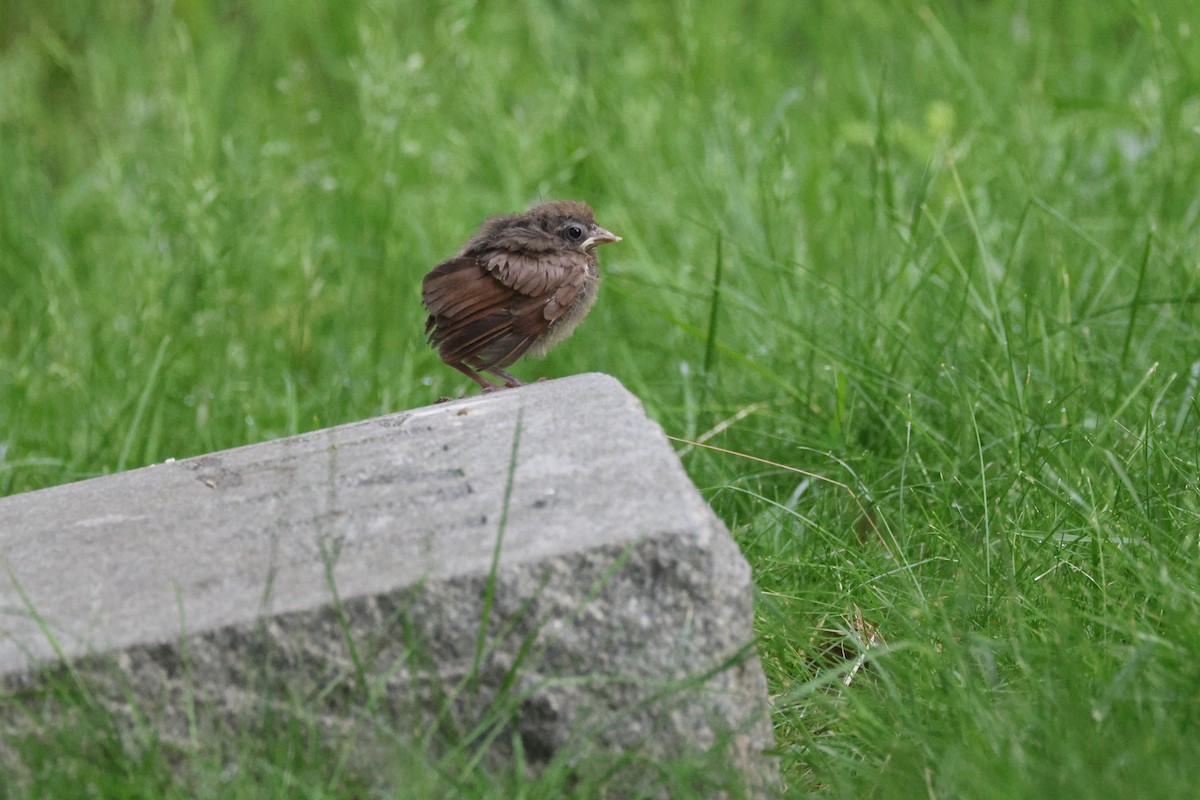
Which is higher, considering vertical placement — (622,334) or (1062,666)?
(1062,666)

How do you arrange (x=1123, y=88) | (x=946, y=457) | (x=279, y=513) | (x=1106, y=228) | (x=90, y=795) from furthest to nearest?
(x=1123, y=88) → (x=1106, y=228) → (x=946, y=457) → (x=279, y=513) → (x=90, y=795)

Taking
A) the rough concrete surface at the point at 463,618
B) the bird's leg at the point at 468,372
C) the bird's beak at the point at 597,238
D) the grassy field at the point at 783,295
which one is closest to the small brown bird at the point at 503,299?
the bird's leg at the point at 468,372

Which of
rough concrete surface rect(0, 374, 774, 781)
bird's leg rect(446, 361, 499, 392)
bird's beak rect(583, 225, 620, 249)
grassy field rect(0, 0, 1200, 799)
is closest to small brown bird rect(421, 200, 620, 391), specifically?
bird's leg rect(446, 361, 499, 392)

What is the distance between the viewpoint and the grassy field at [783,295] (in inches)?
97.2

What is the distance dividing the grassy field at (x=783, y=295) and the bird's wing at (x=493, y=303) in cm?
44

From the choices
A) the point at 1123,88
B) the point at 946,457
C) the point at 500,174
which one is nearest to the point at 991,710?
the point at 946,457

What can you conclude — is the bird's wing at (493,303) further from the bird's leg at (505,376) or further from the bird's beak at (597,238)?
the bird's beak at (597,238)

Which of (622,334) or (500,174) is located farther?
(500,174)

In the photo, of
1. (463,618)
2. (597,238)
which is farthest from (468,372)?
(463,618)

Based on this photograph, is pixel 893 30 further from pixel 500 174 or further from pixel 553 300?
Result: pixel 553 300

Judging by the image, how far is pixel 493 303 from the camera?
11.6 feet

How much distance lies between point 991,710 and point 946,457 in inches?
41.0

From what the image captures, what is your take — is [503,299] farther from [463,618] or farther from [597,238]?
[463,618]

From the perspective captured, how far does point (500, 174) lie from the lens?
5926 millimetres
